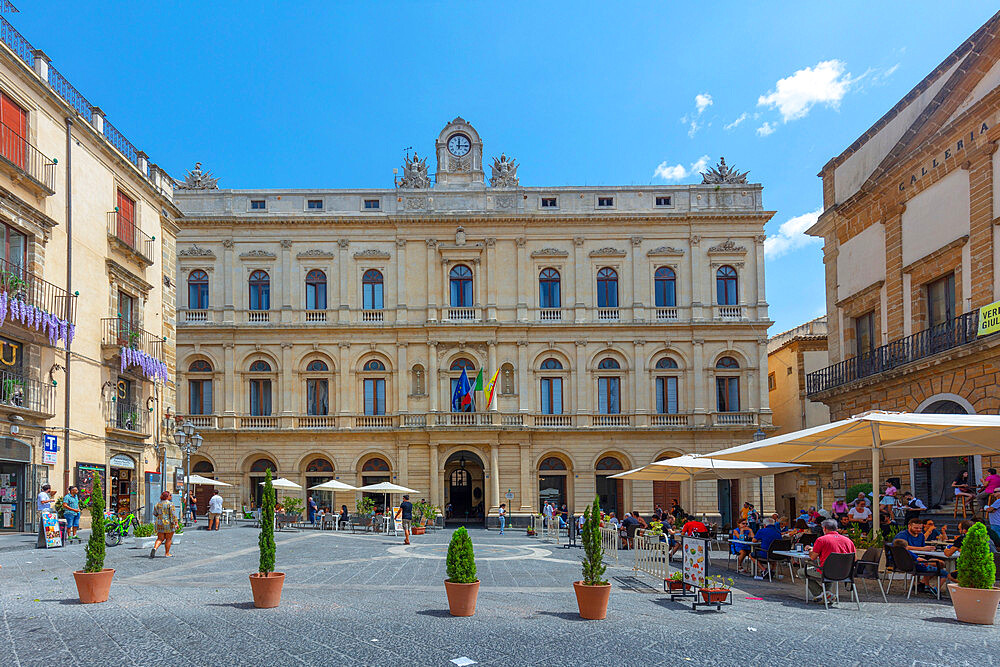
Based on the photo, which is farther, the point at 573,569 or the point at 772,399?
the point at 772,399

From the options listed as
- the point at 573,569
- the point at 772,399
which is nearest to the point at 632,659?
the point at 573,569

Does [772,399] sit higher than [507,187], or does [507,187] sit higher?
[507,187]

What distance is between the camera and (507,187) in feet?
146

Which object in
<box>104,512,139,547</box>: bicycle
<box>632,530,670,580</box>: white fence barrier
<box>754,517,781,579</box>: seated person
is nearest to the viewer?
<box>632,530,670,580</box>: white fence barrier

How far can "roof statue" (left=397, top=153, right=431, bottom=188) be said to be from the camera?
45.1 metres

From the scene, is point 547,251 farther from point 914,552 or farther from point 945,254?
point 914,552

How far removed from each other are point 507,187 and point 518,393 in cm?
1048

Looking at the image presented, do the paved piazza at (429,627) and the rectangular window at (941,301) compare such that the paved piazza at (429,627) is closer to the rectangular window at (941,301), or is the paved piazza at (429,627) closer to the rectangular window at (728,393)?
the rectangular window at (941,301)

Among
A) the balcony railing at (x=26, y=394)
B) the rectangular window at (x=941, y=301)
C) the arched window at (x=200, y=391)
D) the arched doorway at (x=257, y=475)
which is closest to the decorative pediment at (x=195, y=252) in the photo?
the arched window at (x=200, y=391)

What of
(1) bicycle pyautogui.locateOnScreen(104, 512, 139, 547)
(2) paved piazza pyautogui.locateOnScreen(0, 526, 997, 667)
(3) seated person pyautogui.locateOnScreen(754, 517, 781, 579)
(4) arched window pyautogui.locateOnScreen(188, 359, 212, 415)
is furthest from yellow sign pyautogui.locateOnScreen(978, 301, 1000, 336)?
(4) arched window pyautogui.locateOnScreen(188, 359, 212, 415)

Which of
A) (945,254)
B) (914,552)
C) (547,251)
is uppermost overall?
(547,251)

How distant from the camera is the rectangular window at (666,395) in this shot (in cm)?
4356

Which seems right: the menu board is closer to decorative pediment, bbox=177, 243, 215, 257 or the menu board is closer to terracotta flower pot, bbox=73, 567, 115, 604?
terracotta flower pot, bbox=73, 567, 115, 604

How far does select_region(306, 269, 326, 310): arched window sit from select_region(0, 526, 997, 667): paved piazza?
91.9ft
